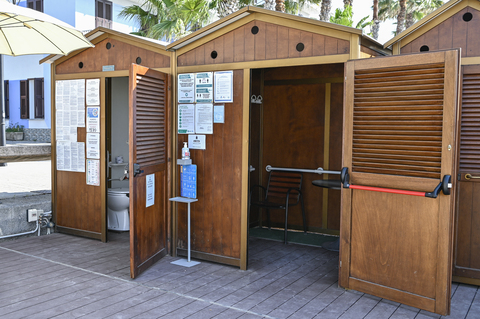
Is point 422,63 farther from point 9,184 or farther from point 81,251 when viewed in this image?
point 9,184

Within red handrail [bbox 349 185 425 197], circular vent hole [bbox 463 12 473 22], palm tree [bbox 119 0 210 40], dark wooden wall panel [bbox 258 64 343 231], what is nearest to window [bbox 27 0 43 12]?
palm tree [bbox 119 0 210 40]

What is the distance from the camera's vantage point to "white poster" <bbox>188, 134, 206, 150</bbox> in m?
4.46

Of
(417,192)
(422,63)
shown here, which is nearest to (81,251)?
(417,192)

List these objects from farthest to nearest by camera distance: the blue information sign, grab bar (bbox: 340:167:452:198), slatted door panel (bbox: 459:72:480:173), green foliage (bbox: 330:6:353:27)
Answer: green foliage (bbox: 330:6:353:27), the blue information sign, slatted door panel (bbox: 459:72:480:173), grab bar (bbox: 340:167:452:198)

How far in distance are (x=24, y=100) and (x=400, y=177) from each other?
1870cm

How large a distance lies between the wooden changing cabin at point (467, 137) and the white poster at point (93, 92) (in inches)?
145

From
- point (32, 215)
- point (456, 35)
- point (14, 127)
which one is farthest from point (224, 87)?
point (14, 127)

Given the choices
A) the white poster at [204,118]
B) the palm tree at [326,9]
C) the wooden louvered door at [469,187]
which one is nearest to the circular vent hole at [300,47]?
the white poster at [204,118]

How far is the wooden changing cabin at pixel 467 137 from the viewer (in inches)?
148

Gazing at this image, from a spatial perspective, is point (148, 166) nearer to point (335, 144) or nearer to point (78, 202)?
point (78, 202)

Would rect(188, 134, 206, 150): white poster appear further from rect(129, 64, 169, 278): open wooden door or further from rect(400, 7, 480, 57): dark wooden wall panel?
rect(400, 7, 480, 57): dark wooden wall panel

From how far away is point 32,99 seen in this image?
18250mm

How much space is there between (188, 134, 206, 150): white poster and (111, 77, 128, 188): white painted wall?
200cm

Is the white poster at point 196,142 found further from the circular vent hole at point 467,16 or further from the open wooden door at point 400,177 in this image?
the circular vent hole at point 467,16
